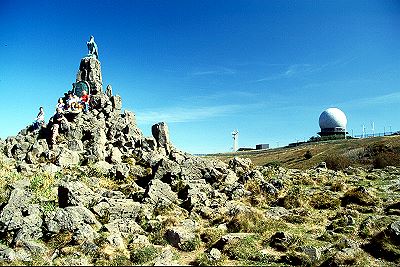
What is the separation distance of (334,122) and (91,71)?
315 ft

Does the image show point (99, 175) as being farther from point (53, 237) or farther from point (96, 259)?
point (96, 259)

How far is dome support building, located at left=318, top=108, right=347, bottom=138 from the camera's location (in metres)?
120

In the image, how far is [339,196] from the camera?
27.5 m

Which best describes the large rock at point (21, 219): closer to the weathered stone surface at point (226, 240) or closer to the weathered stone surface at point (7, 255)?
the weathered stone surface at point (7, 255)

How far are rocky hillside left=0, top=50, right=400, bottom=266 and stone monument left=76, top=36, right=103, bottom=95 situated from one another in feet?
44.0

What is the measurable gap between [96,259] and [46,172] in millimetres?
15656

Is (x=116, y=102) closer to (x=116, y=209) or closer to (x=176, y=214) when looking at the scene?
(x=116, y=209)

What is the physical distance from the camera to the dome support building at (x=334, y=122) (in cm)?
11956

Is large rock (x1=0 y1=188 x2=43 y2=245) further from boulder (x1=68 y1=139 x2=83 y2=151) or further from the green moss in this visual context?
boulder (x1=68 y1=139 x2=83 y2=151)

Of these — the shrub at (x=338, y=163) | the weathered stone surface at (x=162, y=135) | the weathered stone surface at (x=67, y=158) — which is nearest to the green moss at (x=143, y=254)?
the weathered stone surface at (x=67, y=158)

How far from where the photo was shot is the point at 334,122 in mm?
119750

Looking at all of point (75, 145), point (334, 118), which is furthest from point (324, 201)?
point (334, 118)

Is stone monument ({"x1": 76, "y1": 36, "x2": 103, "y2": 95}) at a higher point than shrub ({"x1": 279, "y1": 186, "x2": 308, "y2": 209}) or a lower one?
higher

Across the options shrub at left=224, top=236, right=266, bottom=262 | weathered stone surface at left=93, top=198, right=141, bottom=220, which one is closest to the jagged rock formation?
weathered stone surface at left=93, top=198, right=141, bottom=220
